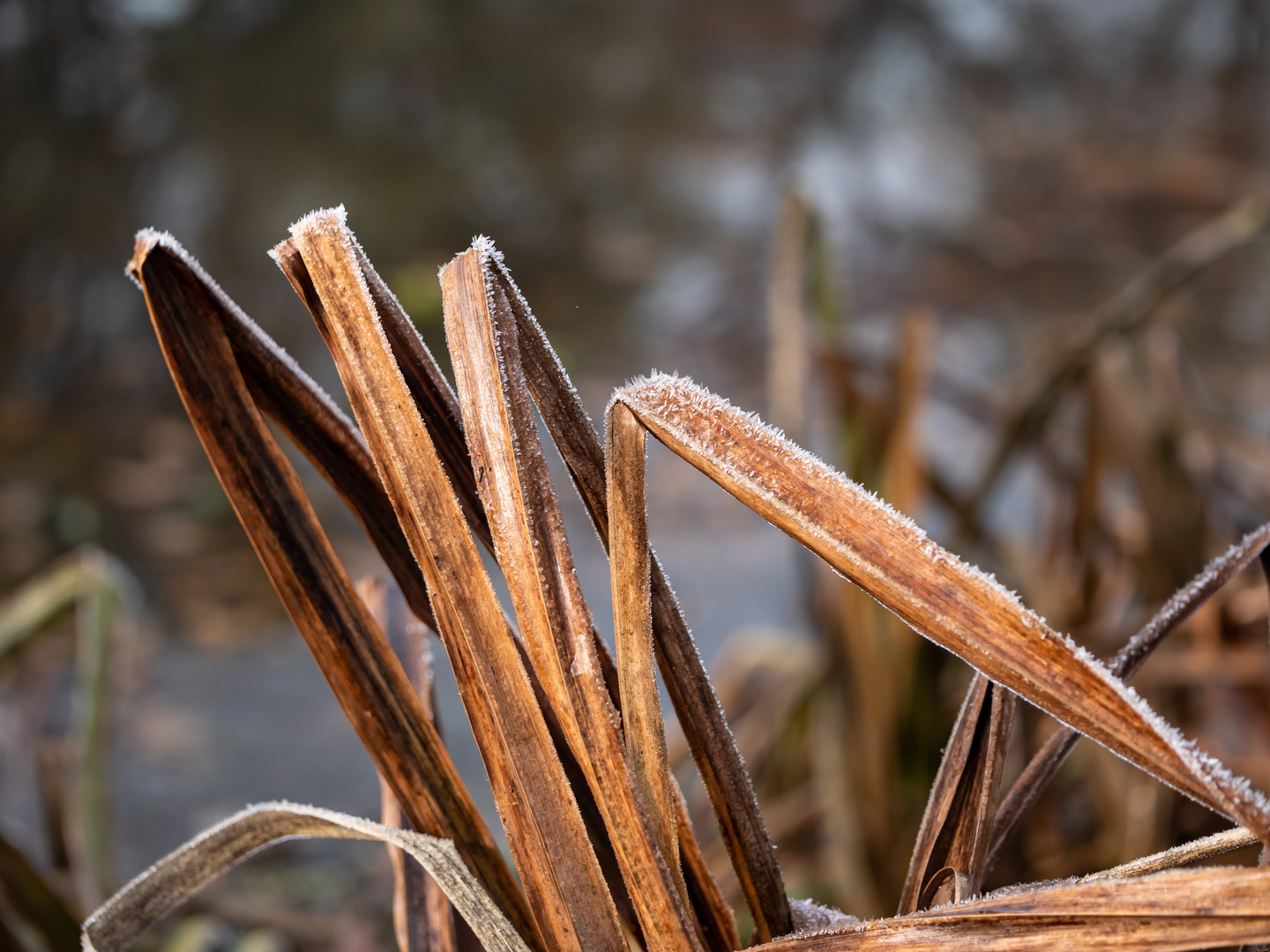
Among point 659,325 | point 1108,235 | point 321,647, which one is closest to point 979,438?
point 659,325

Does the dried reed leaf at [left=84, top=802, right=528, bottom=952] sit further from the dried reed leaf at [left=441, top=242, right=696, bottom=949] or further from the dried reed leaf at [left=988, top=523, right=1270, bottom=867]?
the dried reed leaf at [left=988, top=523, right=1270, bottom=867]

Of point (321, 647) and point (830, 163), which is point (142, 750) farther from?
point (830, 163)

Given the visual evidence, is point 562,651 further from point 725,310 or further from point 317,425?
point 725,310

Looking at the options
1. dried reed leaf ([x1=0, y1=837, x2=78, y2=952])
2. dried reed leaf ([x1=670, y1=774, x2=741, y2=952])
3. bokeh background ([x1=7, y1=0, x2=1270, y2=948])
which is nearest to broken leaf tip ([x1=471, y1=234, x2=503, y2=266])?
dried reed leaf ([x1=670, y1=774, x2=741, y2=952])

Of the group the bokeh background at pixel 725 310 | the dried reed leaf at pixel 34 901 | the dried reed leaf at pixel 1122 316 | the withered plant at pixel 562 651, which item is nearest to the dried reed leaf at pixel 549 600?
the withered plant at pixel 562 651

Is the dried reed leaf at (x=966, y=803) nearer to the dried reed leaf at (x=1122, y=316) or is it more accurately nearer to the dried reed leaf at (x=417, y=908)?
the dried reed leaf at (x=417, y=908)

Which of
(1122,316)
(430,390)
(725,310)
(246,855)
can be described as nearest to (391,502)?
(430,390)

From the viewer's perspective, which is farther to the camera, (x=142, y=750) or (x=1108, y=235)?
(x=1108, y=235)
